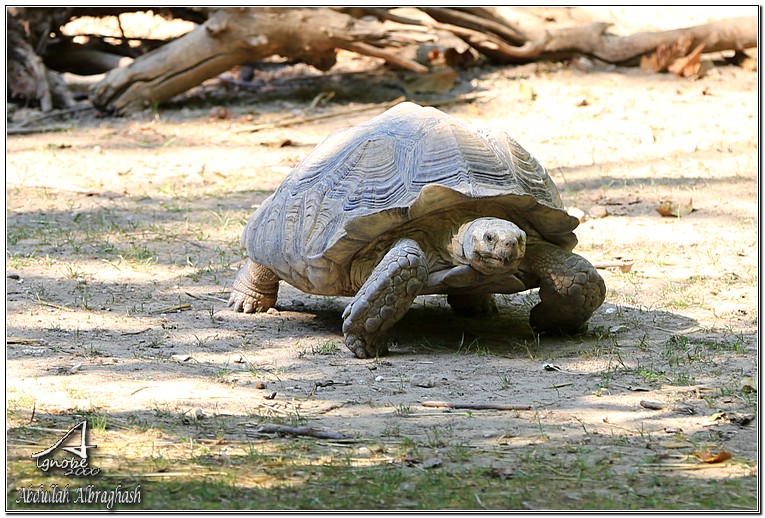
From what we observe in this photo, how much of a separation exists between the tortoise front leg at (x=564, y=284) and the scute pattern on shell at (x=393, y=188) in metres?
0.12

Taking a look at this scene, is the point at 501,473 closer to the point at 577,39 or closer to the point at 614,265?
the point at 614,265

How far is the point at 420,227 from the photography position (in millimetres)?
4637

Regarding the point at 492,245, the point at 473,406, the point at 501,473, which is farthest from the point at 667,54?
the point at 501,473

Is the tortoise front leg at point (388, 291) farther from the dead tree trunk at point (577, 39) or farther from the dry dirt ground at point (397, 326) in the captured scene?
the dead tree trunk at point (577, 39)

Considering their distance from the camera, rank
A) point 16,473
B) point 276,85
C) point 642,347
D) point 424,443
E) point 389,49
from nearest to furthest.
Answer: point 16,473 → point 424,443 → point 642,347 → point 389,49 → point 276,85

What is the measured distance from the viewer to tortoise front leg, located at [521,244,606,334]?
4.64m

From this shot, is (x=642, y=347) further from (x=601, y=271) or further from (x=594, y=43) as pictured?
(x=594, y=43)

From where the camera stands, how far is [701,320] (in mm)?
5039

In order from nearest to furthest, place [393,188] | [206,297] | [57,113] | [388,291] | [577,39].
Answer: [388,291], [393,188], [206,297], [57,113], [577,39]

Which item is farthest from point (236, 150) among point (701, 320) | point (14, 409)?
point (14, 409)

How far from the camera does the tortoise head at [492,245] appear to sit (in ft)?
13.9

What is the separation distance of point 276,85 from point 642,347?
7099mm

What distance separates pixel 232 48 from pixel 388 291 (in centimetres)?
578

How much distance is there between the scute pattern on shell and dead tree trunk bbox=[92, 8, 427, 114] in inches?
188
